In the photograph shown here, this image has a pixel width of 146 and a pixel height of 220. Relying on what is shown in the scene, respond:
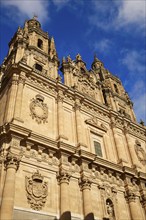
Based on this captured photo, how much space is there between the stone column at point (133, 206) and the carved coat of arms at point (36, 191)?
7.12m

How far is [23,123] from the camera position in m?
15.9

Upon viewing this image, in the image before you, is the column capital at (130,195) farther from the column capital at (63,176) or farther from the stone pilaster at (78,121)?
the column capital at (63,176)

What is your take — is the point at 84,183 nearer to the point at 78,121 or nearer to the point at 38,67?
the point at 78,121

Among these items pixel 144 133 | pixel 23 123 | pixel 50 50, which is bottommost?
pixel 23 123

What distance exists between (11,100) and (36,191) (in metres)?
6.60

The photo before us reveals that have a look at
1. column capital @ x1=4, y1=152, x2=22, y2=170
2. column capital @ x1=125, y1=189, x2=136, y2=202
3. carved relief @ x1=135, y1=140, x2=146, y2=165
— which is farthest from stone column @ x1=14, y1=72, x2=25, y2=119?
carved relief @ x1=135, y1=140, x2=146, y2=165

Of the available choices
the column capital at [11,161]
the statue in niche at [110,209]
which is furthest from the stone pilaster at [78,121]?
the column capital at [11,161]

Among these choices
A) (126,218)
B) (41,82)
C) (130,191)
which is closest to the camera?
(126,218)

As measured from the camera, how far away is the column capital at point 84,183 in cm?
1570

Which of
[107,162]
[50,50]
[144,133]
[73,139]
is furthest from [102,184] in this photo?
[50,50]

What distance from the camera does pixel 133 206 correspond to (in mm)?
17656

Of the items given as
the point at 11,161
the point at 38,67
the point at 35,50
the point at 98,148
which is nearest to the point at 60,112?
the point at 98,148

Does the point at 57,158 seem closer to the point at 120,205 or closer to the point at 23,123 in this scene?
the point at 23,123

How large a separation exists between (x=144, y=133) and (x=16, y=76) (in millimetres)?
15372
